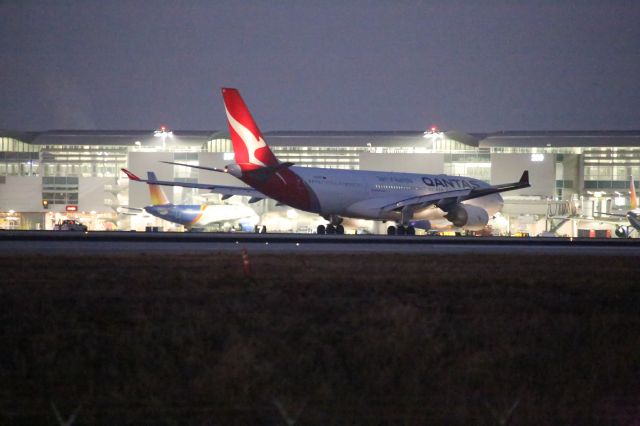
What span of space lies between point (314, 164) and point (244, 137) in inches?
1627

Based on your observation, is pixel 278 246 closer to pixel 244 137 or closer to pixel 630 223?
pixel 244 137

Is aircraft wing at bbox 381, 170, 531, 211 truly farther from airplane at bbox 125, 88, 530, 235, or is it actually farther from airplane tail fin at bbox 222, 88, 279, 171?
airplane tail fin at bbox 222, 88, 279, 171

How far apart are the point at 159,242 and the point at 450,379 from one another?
892 inches

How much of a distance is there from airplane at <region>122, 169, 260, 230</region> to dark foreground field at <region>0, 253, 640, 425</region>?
39404 millimetres

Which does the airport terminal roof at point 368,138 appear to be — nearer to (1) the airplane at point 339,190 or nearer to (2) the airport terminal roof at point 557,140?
(2) the airport terminal roof at point 557,140

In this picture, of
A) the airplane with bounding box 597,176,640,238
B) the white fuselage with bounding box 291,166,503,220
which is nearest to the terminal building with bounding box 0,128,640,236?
the airplane with bounding box 597,176,640,238

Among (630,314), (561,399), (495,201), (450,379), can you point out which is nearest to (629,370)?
(561,399)

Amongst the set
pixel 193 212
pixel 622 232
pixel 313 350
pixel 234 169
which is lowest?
pixel 313 350

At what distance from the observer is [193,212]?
57.8 m

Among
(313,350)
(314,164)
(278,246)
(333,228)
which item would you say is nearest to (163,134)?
(314,164)

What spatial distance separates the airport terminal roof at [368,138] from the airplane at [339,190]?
33.2 meters

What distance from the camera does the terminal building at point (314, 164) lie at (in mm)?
65625

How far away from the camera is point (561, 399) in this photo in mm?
8992

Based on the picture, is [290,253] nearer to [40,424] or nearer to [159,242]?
[159,242]
